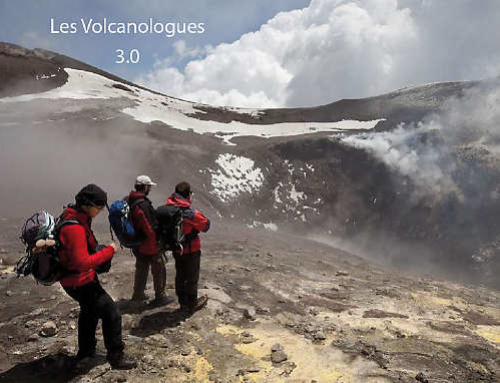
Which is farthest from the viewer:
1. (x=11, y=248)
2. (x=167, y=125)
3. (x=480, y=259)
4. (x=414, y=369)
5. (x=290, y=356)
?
(x=167, y=125)

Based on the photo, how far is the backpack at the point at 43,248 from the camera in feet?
13.9

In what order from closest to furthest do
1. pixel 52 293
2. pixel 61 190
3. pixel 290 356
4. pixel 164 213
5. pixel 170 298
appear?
pixel 290 356 < pixel 164 213 < pixel 170 298 < pixel 52 293 < pixel 61 190

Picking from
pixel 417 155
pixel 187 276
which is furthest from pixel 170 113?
pixel 187 276

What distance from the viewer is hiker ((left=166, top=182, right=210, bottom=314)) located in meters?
6.53

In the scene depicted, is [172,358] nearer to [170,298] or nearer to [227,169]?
[170,298]

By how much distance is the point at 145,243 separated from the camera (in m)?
6.68

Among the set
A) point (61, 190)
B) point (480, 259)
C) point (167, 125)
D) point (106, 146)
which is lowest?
point (480, 259)

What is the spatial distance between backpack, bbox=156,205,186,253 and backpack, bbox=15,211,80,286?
201 cm

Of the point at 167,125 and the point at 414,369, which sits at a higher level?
the point at 167,125

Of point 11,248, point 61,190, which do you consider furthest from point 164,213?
point 61,190

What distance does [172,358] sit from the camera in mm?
5508

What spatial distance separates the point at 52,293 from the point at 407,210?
28.6m

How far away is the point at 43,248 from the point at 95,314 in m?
1.14

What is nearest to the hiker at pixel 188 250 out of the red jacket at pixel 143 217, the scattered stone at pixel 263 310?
the red jacket at pixel 143 217
